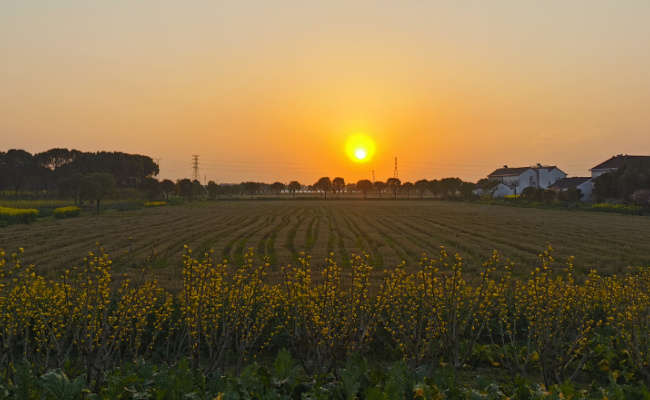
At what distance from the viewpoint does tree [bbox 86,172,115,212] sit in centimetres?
6028

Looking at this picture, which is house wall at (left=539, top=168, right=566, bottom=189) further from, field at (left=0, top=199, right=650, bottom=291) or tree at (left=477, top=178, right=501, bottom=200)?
field at (left=0, top=199, right=650, bottom=291)

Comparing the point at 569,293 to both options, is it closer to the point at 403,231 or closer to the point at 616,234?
the point at 403,231

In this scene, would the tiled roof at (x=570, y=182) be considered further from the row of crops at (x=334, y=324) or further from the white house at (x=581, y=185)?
the row of crops at (x=334, y=324)

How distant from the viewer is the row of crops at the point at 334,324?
239 inches

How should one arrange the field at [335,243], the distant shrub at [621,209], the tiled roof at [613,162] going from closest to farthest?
the field at [335,243] → the distant shrub at [621,209] → the tiled roof at [613,162]

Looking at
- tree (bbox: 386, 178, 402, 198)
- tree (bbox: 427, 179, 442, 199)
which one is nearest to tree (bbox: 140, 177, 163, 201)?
tree (bbox: 427, 179, 442, 199)

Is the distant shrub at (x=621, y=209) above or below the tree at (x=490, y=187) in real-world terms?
below

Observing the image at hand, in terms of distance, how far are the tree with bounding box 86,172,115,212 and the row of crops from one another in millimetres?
55896

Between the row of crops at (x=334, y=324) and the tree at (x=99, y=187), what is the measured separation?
55896 mm

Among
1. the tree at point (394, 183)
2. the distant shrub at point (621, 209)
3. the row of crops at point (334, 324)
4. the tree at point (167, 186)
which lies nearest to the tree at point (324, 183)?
the tree at point (394, 183)

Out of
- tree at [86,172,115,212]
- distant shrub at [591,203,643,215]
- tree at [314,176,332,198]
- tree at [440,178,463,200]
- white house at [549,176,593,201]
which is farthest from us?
tree at [314,176,332,198]

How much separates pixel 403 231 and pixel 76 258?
22.3 m

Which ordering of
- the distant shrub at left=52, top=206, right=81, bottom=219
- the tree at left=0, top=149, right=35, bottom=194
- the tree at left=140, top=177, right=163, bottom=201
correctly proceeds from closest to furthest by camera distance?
the distant shrub at left=52, top=206, right=81, bottom=219 < the tree at left=140, top=177, right=163, bottom=201 < the tree at left=0, top=149, right=35, bottom=194

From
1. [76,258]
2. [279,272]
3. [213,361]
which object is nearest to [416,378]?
[213,361]
